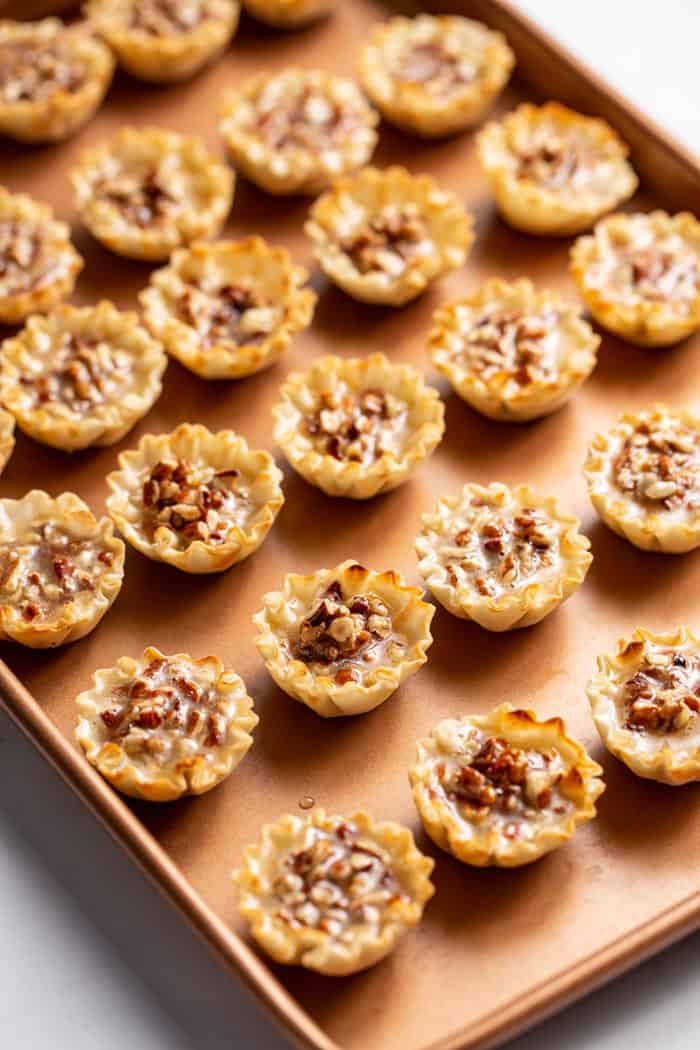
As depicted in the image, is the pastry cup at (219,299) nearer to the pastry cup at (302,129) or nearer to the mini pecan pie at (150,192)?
the mini pecan pie at (150,192)

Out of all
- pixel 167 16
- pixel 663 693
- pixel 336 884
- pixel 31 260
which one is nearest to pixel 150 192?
pixel 31 260

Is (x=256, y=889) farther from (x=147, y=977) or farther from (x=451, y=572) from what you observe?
(x=451, y=572)

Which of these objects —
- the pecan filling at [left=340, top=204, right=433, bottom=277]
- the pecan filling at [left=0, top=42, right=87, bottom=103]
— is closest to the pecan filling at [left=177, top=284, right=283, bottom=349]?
the pecan filling at [left=340, top=204, right=433, bottom=277]

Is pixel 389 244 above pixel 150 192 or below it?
above

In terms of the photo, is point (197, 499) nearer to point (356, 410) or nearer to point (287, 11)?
point (356, 410)

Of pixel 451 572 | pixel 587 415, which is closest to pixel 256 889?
pixel 451 572

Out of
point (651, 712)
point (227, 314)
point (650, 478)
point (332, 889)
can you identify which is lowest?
point (332, 889)
